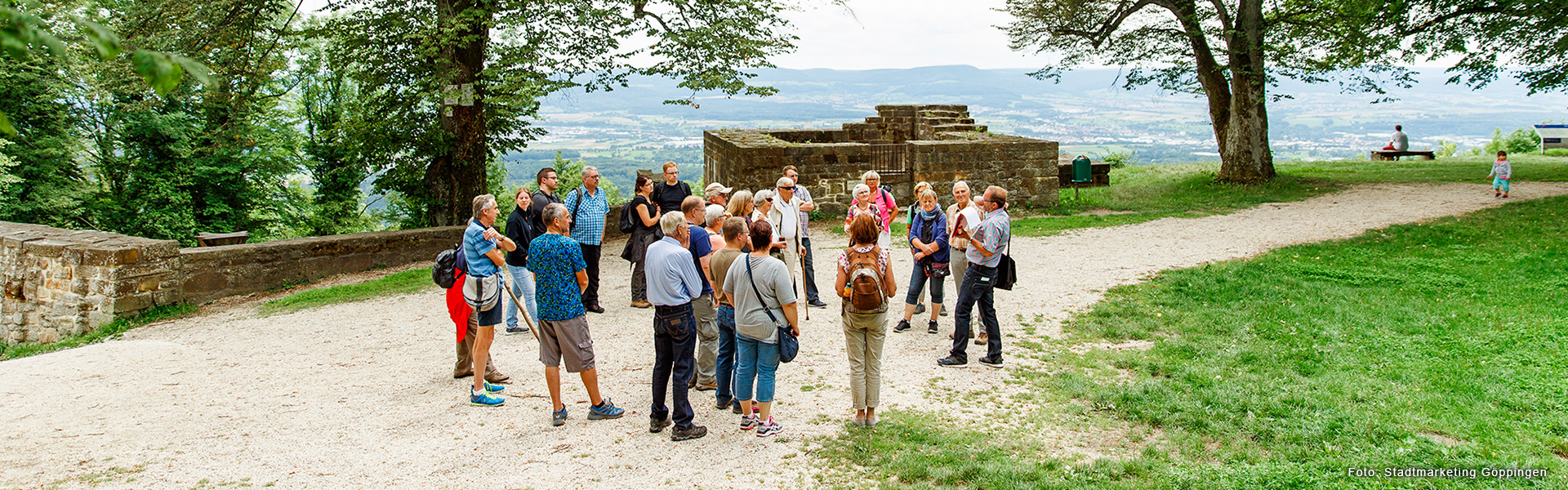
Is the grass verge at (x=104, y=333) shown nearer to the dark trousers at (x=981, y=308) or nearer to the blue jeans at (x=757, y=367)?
the blue jeans at (x=757, y=367)

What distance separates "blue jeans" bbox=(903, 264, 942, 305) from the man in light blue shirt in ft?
9.54

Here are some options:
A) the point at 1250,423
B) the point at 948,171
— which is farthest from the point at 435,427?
the point at 948,171

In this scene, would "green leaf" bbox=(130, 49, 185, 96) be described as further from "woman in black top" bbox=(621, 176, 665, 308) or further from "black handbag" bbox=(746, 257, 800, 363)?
"woman in black top" bbox=(621, 176, 665, 308)

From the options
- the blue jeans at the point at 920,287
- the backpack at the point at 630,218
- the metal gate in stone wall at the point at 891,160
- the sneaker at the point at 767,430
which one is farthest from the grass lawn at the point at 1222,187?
the sneaker at the point at 767,430

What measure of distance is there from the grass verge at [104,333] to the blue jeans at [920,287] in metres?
8.60

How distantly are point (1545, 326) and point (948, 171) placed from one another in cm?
935

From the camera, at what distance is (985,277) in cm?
683

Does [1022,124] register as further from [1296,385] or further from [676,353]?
[676,353]

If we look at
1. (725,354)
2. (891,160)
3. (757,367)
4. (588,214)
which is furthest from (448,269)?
(891,160)

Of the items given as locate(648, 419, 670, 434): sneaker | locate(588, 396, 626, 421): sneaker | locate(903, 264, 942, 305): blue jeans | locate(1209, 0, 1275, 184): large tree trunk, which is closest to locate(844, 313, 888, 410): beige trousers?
locate(648, 419, 670, 434): sneaker

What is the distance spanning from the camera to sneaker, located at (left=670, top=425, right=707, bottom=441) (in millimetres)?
5543

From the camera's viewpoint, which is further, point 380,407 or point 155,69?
point 380,407

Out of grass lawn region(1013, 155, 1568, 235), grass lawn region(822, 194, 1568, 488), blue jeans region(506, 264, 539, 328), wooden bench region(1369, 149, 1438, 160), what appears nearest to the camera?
grass lawn region(822, 194, 1568, 488)

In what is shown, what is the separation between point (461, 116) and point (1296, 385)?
12.8 meters
